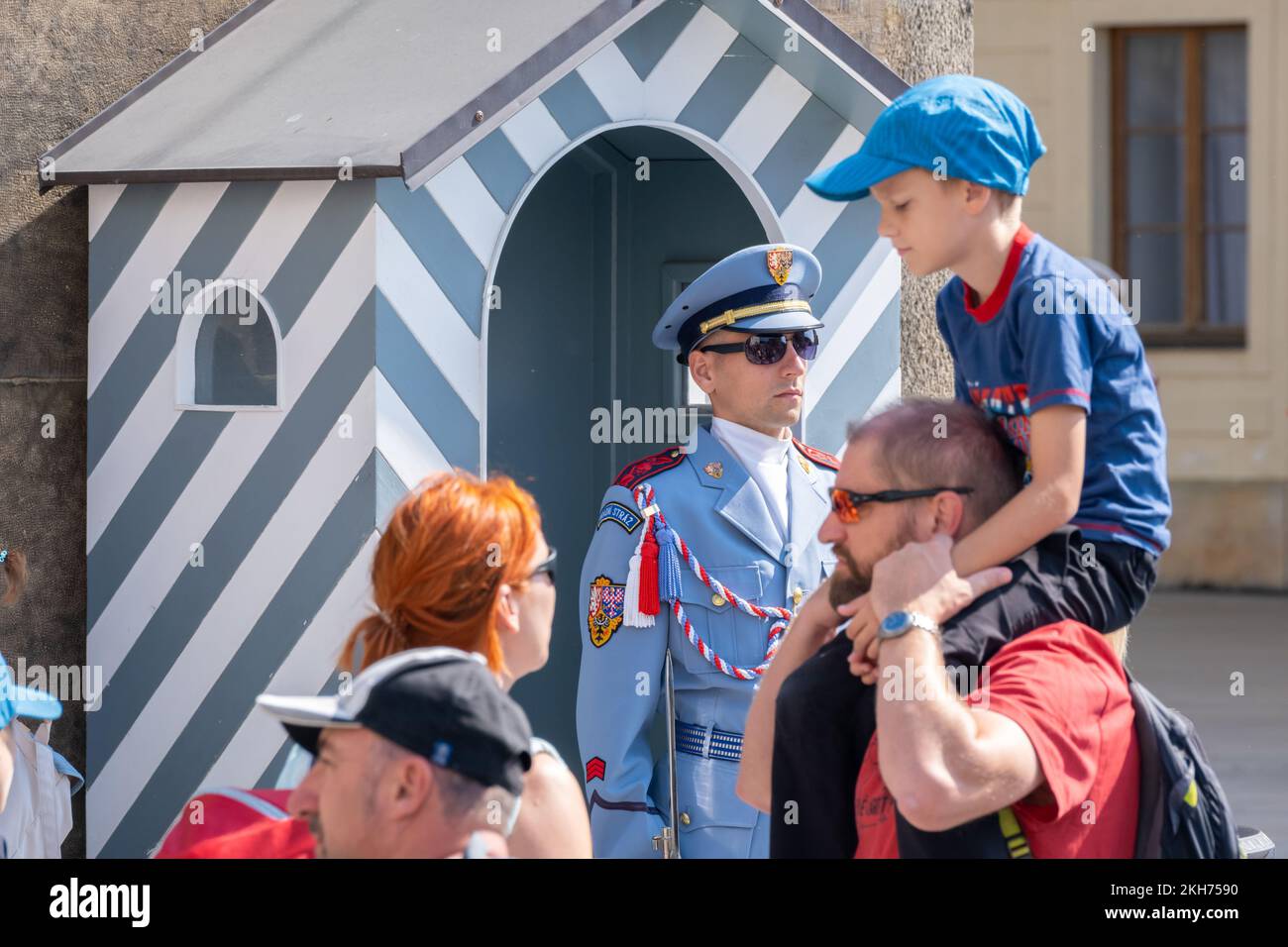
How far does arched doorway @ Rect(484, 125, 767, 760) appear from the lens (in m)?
4.53

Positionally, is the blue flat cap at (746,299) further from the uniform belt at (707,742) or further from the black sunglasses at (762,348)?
the uniform belt at (707,742)

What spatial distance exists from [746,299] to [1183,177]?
931 cm

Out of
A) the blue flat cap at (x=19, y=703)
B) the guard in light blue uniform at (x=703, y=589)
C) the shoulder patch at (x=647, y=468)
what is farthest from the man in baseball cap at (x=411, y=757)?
the shoulder patch at (x=647, y=468)

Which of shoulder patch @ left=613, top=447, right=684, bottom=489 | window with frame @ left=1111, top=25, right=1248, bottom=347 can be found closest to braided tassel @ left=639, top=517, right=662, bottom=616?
shoulder patch @ left=613, top=447, right=684, bottom=489

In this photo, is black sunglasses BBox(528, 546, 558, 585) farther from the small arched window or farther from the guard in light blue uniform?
the small arched window

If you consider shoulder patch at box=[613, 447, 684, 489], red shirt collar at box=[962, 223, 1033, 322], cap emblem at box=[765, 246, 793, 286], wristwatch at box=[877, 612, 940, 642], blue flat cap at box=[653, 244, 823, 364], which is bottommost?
wristwatch at box=[877, 612, 940, 642]

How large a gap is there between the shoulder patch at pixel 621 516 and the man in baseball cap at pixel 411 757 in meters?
1.37

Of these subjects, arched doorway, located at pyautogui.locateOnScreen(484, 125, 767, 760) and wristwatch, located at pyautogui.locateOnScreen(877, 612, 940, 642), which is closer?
wristwatch, located at pyautogui.locateOnScreen(877, 612, 940, 642)

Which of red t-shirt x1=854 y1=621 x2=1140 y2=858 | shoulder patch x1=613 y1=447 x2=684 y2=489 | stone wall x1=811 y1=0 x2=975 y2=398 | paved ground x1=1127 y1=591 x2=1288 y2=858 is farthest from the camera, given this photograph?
paved ground x1=1127 y1=591 x2=1288 y2=858

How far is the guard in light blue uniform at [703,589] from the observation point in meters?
3.18

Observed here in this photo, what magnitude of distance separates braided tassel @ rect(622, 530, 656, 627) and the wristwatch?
119 centimetres

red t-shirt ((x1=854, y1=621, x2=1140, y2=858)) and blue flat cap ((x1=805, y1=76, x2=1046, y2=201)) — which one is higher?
blue flat cap ((x1=805, y1=76, x2=1046, y2=201))

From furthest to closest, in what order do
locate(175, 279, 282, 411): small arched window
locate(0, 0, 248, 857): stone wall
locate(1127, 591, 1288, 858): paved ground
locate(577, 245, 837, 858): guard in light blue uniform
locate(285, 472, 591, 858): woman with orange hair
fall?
locate(1127, 591, 1288, 858): paved ground → locate(0, 0, 248, 857): stone wall → locate(175, 279, 282, 411): small arched window → locate(577, 245, 837, 858): guard in light blue uniform → locate(285, 472, 591, 858): woman with orange hair
